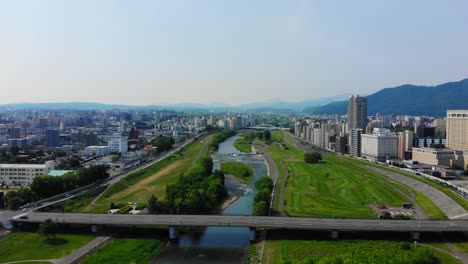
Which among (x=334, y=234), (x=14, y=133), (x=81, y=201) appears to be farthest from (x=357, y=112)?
(x=14, y=133)

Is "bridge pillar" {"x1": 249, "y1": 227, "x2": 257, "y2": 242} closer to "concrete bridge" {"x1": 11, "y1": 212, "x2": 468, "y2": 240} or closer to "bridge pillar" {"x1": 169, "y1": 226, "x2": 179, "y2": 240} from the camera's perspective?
"concrete bridge" {"x1": 11, "y1": 212, "x2": 468, "y2": 240}

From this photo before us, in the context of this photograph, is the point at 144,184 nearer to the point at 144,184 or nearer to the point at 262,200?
the point at 144,184

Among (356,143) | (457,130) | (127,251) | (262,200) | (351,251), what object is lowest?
(127,251)

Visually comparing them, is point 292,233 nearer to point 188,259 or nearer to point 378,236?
point 378,236

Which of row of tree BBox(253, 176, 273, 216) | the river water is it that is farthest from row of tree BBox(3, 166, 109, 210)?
row of tree BBox(253, 176, 273, 216)

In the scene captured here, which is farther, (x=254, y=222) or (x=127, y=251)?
(x=254, y=222)

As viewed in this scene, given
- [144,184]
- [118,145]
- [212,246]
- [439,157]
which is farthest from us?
[118,145]
